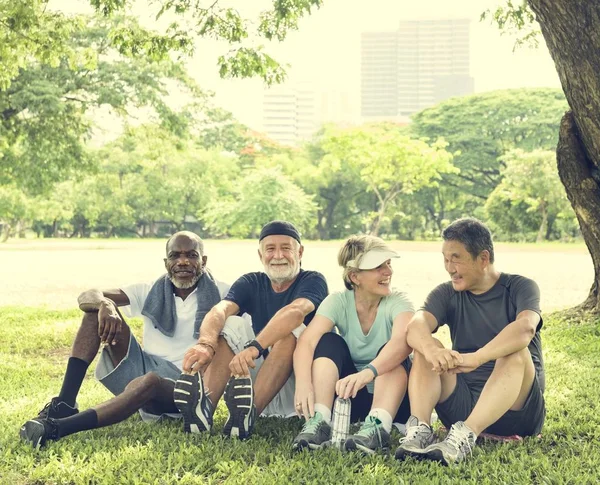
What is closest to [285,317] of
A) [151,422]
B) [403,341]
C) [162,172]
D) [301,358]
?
[301,358]

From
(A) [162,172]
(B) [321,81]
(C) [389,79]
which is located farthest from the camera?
(C) [389,79]

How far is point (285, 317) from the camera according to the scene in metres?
4.23

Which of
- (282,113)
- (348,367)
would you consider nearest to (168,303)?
(348,367)

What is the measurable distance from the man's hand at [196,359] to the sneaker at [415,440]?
1.09 m

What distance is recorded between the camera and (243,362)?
13.5ft

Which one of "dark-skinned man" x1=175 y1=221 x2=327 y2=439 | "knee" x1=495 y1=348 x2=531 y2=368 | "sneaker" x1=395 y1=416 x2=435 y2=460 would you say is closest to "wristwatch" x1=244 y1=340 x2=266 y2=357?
"dark-skinned man" x1=175 y1=221 x2=327 y2=439

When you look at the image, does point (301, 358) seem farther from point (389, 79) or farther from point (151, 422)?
point (389, 79)

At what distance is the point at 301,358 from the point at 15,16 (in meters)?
6.43

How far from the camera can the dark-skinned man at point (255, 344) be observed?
4117mm

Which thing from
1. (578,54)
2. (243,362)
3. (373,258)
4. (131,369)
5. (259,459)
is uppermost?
(578,54)

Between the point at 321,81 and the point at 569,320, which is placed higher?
the point at 321,81

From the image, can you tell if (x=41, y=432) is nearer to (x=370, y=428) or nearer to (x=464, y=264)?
(x=370, y=428)

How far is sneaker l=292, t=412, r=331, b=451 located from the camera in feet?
12.8

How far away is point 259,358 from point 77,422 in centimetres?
107
